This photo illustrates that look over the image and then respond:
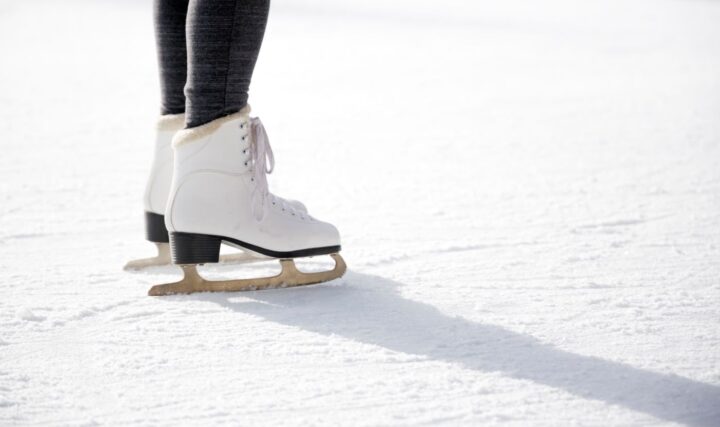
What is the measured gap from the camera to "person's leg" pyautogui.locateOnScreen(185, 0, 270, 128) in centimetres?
117

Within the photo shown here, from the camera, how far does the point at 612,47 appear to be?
5438 millimetres

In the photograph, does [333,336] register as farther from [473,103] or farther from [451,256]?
[473,103]

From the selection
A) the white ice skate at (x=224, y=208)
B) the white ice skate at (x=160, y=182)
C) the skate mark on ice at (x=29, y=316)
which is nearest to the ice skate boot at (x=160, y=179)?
the white ice skate at (x=160, y=182)

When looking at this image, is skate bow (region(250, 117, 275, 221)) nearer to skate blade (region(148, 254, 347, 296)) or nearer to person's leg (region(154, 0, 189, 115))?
skate blade (region(148, 254, 347, 296))

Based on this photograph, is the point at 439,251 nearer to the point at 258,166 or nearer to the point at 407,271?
the point at 407,271

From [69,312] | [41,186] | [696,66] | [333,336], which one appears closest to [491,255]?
[333,336]

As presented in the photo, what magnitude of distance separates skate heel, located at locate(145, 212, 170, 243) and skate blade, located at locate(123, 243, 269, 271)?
0.8 inches

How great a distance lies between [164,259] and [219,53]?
397mm

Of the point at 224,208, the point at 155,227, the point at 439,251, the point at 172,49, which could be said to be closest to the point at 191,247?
the point at 224,208

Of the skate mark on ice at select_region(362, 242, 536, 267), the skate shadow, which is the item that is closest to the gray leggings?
the skate shadow

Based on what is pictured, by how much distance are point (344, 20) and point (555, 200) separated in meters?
5.80

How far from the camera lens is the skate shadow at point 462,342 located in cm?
89

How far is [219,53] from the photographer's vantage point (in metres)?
1.17

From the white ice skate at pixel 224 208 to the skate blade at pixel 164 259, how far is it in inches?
4.9
